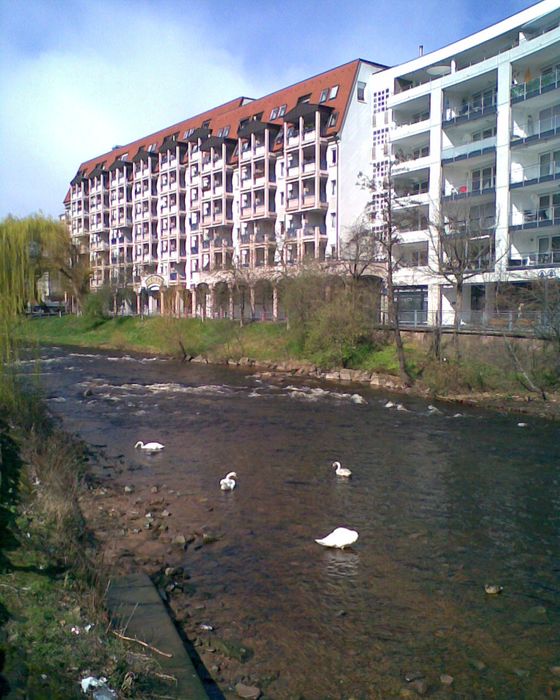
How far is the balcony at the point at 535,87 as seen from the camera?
34469mm

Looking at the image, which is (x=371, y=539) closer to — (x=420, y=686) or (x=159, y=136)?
(x=420, y=686)

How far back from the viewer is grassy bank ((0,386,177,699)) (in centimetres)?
475

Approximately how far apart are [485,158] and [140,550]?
116 feet

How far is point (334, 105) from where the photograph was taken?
1997 inches

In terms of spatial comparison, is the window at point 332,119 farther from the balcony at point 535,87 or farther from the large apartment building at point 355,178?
the balcony at point 535,87

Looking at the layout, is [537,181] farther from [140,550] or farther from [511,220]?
[140,550]

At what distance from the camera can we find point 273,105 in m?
59.2

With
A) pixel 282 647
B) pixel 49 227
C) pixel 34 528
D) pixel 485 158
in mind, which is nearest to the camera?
pixel 282 647

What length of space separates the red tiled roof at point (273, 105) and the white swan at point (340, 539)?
144ft

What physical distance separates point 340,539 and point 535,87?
33.1 m

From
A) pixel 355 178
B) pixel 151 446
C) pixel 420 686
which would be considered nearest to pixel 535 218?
pixel 355 178

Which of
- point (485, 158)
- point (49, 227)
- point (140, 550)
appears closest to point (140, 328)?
point (485, 158)

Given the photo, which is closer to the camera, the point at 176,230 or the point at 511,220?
the point at 511,220

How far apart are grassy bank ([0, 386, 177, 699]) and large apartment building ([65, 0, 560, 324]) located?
2473cm
